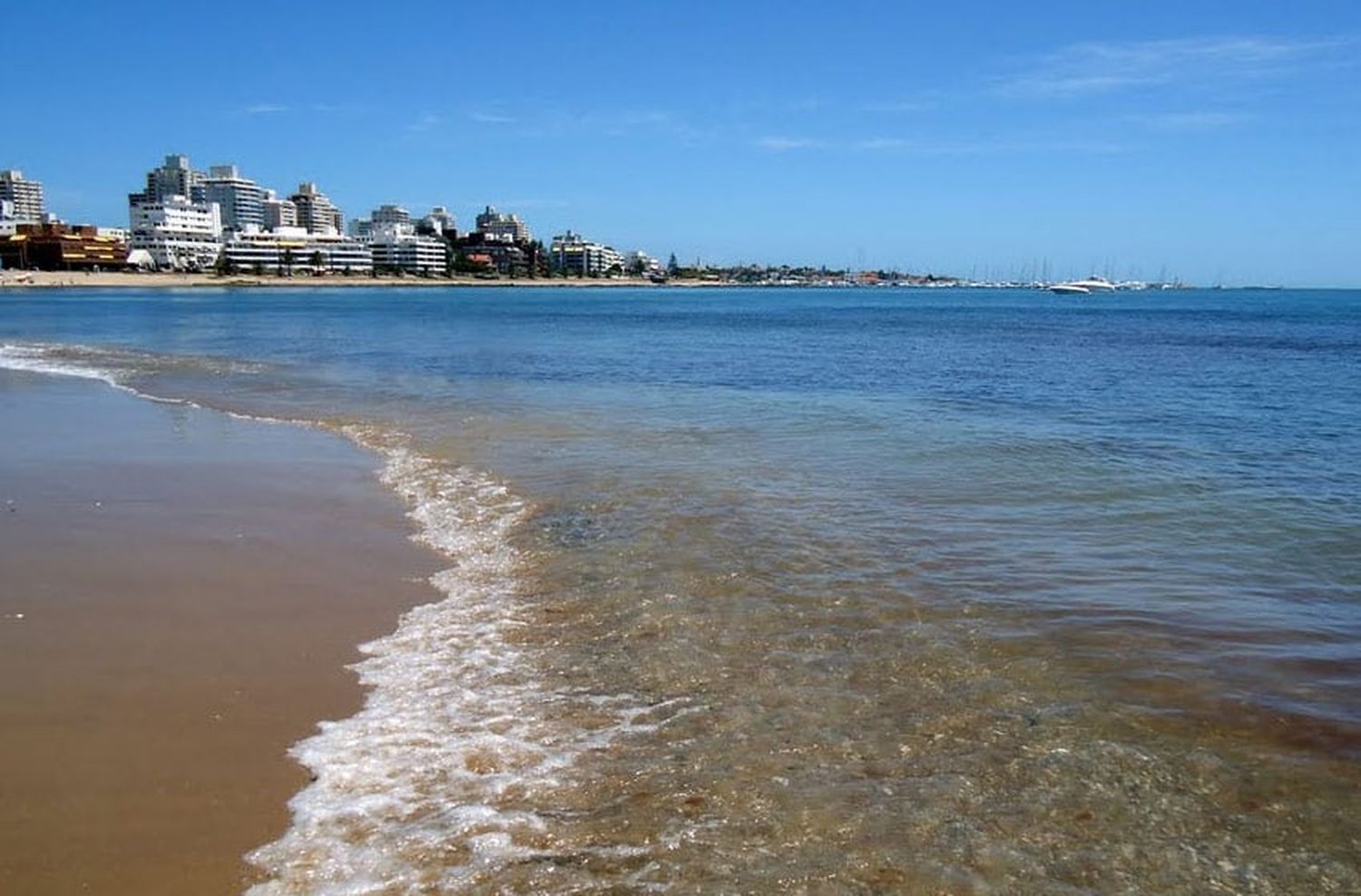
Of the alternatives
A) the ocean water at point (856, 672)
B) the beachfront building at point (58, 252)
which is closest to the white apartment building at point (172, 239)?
the beachfront building at point (58, 252)

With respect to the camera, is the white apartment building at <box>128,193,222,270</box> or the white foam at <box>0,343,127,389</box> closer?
the white foam at <box>0,343,127,389</box>

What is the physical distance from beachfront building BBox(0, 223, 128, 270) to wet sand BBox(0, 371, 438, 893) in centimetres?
18436

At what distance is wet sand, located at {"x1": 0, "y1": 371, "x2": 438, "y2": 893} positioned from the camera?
4.39m

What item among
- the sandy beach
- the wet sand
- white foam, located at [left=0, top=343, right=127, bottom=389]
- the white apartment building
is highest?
the white apartment building

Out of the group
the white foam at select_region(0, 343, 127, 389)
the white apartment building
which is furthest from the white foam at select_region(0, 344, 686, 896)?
the white apartment building

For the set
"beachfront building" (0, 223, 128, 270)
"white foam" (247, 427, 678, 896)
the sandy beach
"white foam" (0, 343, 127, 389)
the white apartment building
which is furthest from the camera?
the white apartment building

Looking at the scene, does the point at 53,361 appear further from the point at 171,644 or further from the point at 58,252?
the point at 58,252

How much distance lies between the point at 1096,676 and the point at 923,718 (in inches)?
56.4

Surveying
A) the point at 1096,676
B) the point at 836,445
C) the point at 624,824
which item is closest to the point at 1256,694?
the point at 1096,676

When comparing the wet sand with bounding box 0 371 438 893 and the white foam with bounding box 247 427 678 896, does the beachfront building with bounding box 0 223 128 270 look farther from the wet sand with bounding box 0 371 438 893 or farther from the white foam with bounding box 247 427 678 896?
the white foam with bounding box 247 427 678 896

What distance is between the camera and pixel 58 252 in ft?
559

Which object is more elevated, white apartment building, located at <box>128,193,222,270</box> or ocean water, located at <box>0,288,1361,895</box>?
white apartment building, located at <box>128,193,222,270</box>

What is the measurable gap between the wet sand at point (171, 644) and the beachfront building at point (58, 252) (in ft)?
605

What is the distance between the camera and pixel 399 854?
4.31m
